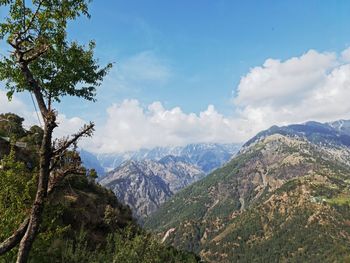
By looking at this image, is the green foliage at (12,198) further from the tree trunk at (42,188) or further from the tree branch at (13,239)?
the tree trunk at (42,188)

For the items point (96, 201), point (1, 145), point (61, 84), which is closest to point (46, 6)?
point (61, 84)

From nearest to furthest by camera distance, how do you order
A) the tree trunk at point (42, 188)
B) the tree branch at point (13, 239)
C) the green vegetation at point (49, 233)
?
the tree trunk at point (42, 188)
the tree branch at point (13, 239)
the green vegetation at point (49, 233)

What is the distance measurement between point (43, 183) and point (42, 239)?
39.4 ft

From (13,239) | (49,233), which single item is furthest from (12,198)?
(13,239)

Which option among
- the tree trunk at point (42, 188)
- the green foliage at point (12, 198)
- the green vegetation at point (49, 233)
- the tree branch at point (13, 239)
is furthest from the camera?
the green vegetation at point (49, 233)

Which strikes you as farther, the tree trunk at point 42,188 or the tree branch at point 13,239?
the tree branch at point 13,239

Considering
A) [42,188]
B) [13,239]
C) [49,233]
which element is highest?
[42,188]

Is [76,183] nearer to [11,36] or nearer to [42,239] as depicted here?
[42,239]

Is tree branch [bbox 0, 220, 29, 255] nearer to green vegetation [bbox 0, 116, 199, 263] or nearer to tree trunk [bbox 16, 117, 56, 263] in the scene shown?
tree trunk [bbox 16, 117, 56, 263]

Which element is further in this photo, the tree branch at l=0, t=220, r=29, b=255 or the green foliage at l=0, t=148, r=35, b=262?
the green foliage at l=0, t=148, r=35, b=262

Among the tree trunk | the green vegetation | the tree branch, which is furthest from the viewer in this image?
the green vegetation

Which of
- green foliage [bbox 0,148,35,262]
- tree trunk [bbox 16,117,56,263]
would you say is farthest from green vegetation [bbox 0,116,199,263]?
tree trunk [bbox 16,117,56,263]

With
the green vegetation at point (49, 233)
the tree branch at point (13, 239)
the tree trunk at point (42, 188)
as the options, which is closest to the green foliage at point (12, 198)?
the green vegetation at point (49, 233)

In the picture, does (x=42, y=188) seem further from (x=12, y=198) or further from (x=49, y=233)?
(x=49, y=233)
